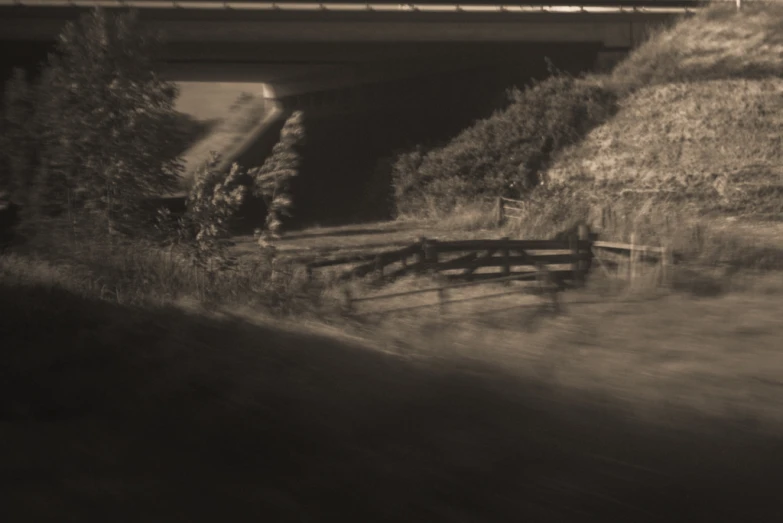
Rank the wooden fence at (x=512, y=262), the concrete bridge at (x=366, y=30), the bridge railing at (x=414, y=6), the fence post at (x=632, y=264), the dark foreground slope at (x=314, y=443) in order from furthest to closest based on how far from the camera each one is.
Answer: the concrete bridge at (x=366, y=30)
the bridge railing at (x=414, y=6)
the fence post at (x=632, y=264)
the wooden fence at (x=512, y=262)
the dark foreground slope at (x=314, y=443)

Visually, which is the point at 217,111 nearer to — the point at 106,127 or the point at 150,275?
the point at 106,127

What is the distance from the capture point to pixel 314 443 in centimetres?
651

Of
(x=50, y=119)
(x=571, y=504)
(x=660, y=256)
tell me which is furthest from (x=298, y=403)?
(x=660, y=256)

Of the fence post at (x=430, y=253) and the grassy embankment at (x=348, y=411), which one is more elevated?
the fence post at (x=430, y=253)

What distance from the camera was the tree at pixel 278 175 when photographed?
41.6 ft

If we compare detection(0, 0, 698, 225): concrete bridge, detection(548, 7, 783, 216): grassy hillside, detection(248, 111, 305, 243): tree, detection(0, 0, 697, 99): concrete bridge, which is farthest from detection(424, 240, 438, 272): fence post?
detection(0, 0, 697, 99): concrete bridge

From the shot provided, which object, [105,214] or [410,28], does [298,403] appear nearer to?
[105,214]

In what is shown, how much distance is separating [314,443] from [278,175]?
22.9ft

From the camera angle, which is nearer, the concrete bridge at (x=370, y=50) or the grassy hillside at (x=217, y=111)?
the grassy hillside at (x=217, y=111)

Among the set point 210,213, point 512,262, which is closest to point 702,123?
point 512,262

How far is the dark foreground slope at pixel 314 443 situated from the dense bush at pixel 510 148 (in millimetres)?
23484

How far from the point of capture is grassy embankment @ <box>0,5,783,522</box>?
557 centimetres

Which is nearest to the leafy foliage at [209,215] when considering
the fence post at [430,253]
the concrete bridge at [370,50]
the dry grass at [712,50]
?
the fence post at [430,253]

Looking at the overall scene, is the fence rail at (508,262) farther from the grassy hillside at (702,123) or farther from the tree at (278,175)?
the grassy hillside at (702,123)
